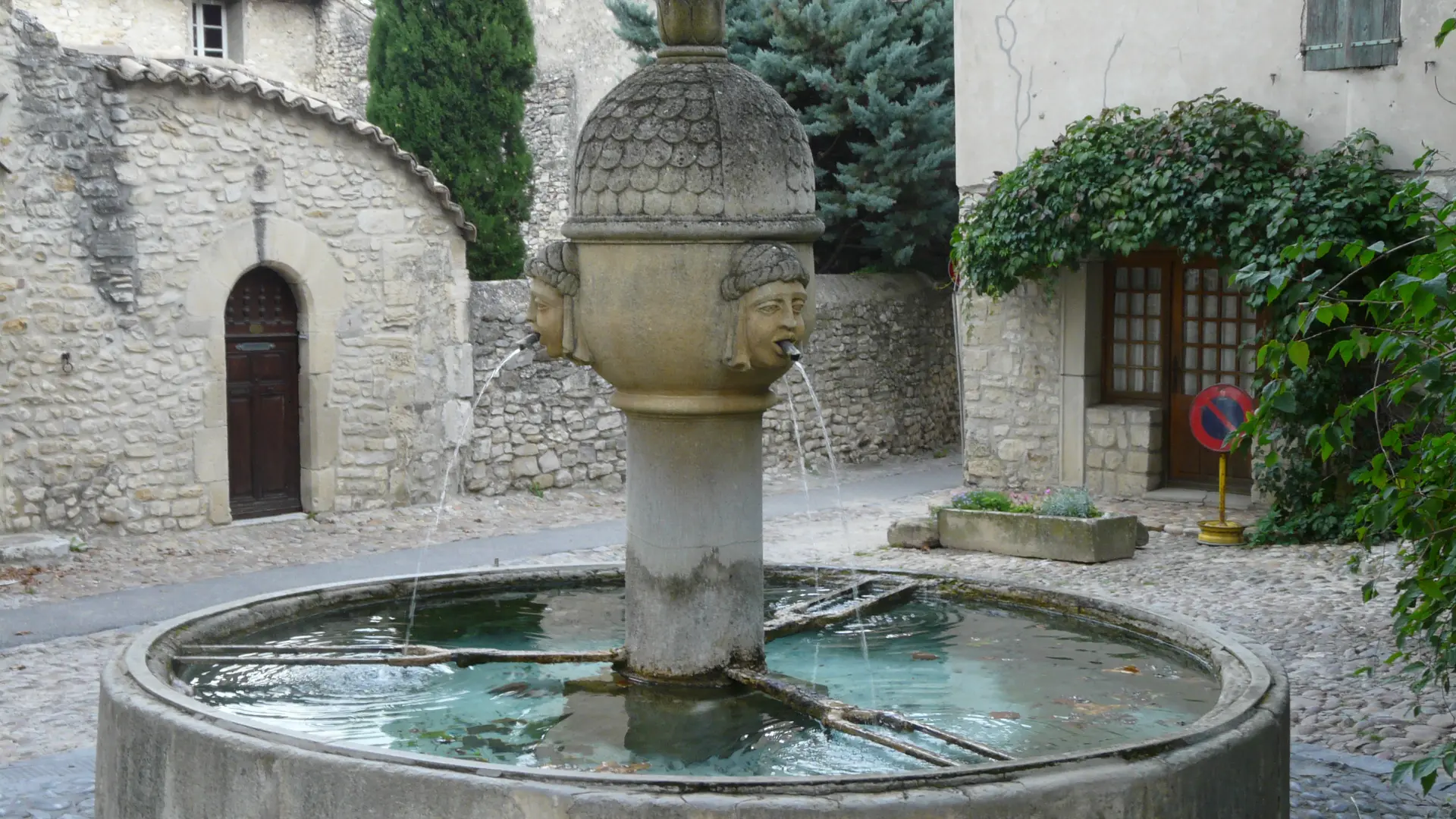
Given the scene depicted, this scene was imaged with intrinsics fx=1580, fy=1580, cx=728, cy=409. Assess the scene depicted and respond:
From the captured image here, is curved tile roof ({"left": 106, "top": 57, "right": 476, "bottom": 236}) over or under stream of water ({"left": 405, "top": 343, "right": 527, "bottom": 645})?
over

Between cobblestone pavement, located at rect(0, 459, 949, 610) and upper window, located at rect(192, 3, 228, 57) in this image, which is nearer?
cobblestone pavement, located at rect(0, 459, 949, 610)

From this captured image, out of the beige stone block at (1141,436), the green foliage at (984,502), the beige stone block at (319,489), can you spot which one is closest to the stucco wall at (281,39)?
the beige stone block at (319,489)

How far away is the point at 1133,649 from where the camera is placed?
18.5 feet

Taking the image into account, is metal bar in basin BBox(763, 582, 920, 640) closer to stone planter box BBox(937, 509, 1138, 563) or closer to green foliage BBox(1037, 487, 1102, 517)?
stone planter box BBox(937, 509, 1138, 563)

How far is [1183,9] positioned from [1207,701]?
9.03 m

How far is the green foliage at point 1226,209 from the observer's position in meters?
11.3

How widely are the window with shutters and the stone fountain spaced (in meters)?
7.55

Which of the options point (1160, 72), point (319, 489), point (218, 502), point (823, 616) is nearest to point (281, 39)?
point (319, 489)

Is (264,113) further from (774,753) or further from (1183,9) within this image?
(774,753)

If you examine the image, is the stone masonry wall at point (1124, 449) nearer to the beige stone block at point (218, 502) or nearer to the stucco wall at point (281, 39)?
the beige stone block at point (218, 502)

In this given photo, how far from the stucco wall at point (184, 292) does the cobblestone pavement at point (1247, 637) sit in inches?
105

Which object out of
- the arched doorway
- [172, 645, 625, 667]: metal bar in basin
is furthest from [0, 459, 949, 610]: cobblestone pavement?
[172, 645, 625, 667]: metal bar in basin

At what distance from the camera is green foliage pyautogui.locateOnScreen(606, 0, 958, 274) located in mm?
16812

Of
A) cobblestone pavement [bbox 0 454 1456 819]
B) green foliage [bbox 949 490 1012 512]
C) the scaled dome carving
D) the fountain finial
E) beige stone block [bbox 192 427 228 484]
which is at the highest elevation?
the fountain finial
